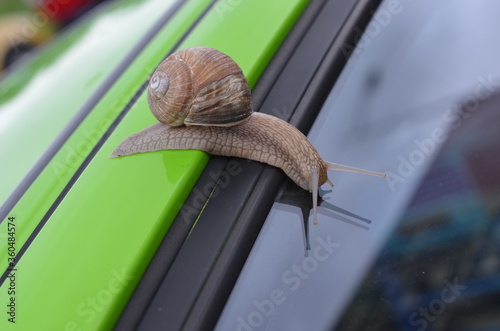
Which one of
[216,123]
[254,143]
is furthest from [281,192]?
[216,123]

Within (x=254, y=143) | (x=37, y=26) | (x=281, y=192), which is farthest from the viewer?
(x=37, y=26)

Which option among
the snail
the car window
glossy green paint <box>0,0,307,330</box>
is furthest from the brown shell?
the car window

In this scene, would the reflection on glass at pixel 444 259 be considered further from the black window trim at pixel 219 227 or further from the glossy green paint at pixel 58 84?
the glossy green paint at pixel 58 84

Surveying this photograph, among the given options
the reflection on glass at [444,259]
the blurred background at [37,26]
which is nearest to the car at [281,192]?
the reflection on glass at [444,259]

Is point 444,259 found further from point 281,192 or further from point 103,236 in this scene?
point 103,236

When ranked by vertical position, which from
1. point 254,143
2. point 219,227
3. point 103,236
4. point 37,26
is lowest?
point 103,236

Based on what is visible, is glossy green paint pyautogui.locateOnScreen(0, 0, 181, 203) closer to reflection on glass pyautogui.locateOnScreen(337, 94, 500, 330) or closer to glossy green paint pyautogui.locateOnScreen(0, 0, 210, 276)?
glossy green paint pyautogui.locateOnScreen(0, 0, 210, 276)

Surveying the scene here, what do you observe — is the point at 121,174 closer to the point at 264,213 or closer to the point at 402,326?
the point at 264,213
